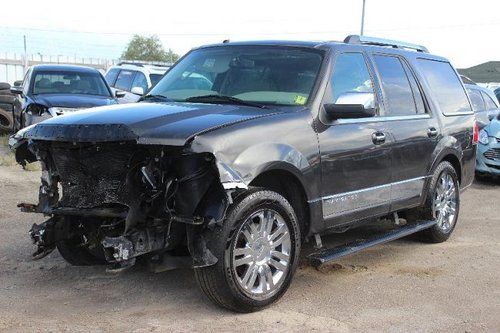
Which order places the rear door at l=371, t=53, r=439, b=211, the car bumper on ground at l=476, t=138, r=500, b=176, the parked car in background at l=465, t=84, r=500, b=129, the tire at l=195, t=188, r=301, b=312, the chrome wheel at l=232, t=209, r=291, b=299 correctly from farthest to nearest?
the parked car in background at l=465, t=84, r=500, b=129 < the car bumper on ground at l=476, t=138, r=500, b=176 < the rear door at l=371, t=53, r=439, b=211 < the chrome wheel at l=232, t=209, r=291, b=299 < the tire at l=195, t=188, r=301, b=312

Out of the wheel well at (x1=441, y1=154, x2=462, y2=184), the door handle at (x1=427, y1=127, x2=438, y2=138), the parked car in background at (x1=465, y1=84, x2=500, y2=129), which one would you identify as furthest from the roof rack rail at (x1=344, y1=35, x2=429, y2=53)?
the parked car in background at (x1=465, y1=84, x2=500, y2=129)

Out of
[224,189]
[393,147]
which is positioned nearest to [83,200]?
[224,189]

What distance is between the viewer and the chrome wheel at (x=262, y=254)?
14.1 feet

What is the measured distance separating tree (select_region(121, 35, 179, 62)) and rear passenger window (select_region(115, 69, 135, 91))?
43206 mm

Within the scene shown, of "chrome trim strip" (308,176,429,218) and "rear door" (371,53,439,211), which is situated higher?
"rear door" (371,53,439,211)

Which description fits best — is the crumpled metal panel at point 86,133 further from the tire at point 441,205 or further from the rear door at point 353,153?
the tire at point 441,205

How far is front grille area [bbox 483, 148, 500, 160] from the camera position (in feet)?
36.4

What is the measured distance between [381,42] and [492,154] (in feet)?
19.0

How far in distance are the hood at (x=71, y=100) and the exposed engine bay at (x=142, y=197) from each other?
7030mm

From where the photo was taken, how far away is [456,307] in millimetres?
4688

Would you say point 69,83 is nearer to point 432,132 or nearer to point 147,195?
point 432,132

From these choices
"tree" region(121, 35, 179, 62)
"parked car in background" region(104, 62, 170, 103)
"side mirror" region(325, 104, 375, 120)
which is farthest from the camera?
"tree" region(121, 35, 179, 62)

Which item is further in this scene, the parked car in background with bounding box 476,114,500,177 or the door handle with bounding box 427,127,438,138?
the parked car in background with bounding box 476,114,500,177

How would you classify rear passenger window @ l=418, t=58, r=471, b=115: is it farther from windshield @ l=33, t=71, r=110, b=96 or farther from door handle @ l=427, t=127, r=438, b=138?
windshield @ l=33, t=71, r=110, b=96
